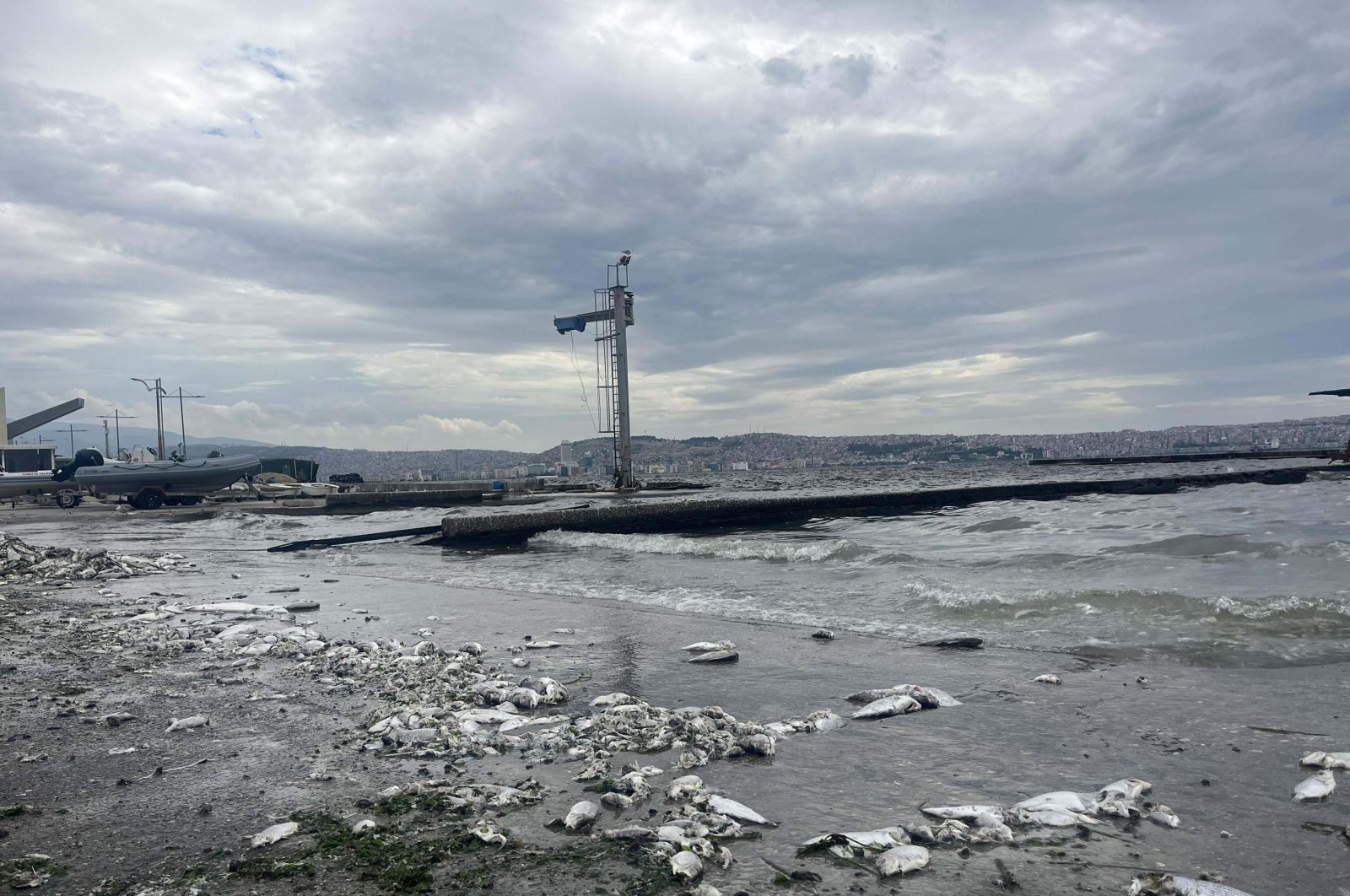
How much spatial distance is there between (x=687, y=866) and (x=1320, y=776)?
10.1 ft

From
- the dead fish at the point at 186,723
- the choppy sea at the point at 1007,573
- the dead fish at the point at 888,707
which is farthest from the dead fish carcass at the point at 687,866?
the choppy sea at the point at 1007,573

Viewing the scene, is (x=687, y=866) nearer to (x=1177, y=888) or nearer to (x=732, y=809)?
(x=732, y=809)

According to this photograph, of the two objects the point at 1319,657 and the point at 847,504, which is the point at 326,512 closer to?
the point at 847,504

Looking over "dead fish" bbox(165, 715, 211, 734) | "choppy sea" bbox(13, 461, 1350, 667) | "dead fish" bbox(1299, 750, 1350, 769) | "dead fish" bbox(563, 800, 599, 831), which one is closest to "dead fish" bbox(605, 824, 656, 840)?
"dead fish" bbox(563, 800, 599, 831)

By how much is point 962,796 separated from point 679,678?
9.28 feet

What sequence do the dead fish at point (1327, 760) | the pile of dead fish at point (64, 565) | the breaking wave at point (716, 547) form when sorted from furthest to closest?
the breaking wave at point (716, 547)
the pile of dead fish at point (64, 565)
the dead fish at point (1327, 760)

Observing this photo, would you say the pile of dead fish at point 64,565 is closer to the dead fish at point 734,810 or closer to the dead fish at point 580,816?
the dead fish at point 580,816

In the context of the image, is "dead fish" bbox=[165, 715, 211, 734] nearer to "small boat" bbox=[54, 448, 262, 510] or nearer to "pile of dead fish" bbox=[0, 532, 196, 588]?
"pile of dead fish" bbox=[0, 532, 196, 588]

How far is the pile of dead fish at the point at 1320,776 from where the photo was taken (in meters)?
3.58

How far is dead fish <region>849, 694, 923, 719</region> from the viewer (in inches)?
197

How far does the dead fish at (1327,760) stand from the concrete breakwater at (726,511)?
61.2 feet

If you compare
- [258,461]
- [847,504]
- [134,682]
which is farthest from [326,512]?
[134,682]

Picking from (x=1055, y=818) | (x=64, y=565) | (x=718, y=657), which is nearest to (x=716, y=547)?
(x=718, y=657)

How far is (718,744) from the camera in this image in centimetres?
436
